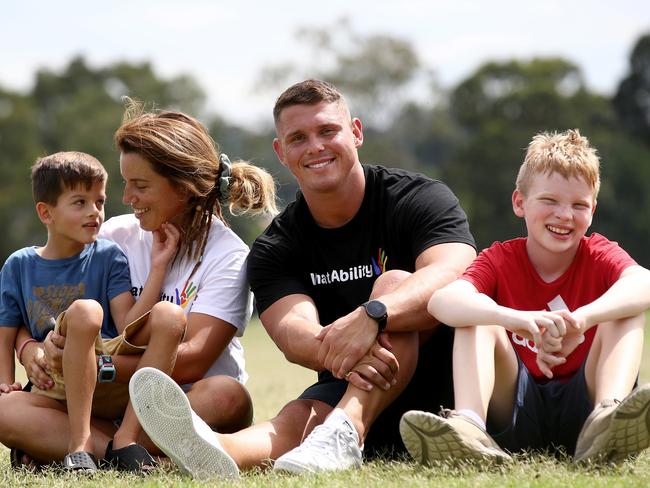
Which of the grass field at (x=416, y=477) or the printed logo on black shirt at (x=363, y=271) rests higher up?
the printed logo on black shirt at (x=363, y=271)

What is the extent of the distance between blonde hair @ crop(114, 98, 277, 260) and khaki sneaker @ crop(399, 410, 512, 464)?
1815 mm

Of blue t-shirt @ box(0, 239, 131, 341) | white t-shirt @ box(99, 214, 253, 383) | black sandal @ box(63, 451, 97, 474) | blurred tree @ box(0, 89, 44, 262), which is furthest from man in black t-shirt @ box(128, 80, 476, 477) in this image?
blurred tree @ box(0, 89, 44, 262)

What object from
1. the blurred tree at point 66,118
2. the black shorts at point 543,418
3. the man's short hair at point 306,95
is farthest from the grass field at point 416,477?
the blurred tree at point 66,118

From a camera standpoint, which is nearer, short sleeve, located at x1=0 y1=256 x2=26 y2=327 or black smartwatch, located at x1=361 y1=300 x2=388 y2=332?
black smartwatch, located at x1=361 y1=300 x2=388 y2=332

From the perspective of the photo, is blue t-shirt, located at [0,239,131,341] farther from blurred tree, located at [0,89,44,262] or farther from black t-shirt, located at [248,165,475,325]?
blurred tree, located at [0,89,44,262]

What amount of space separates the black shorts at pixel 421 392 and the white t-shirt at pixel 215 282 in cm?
53

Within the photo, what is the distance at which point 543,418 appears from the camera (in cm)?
475

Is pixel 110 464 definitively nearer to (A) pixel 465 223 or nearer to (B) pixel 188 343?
(B) pixel 188 343

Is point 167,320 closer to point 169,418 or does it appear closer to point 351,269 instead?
point 169,418

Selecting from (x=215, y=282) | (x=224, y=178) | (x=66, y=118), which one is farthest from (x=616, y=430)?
(x=66, y=118)

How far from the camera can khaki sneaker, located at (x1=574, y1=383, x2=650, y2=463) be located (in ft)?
13.5

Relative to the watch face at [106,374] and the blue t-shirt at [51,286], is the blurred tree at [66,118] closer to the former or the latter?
the blue t-shirt at [51,286]

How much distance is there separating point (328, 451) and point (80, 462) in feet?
3.65

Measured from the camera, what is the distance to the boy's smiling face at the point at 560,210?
16.0 ft
